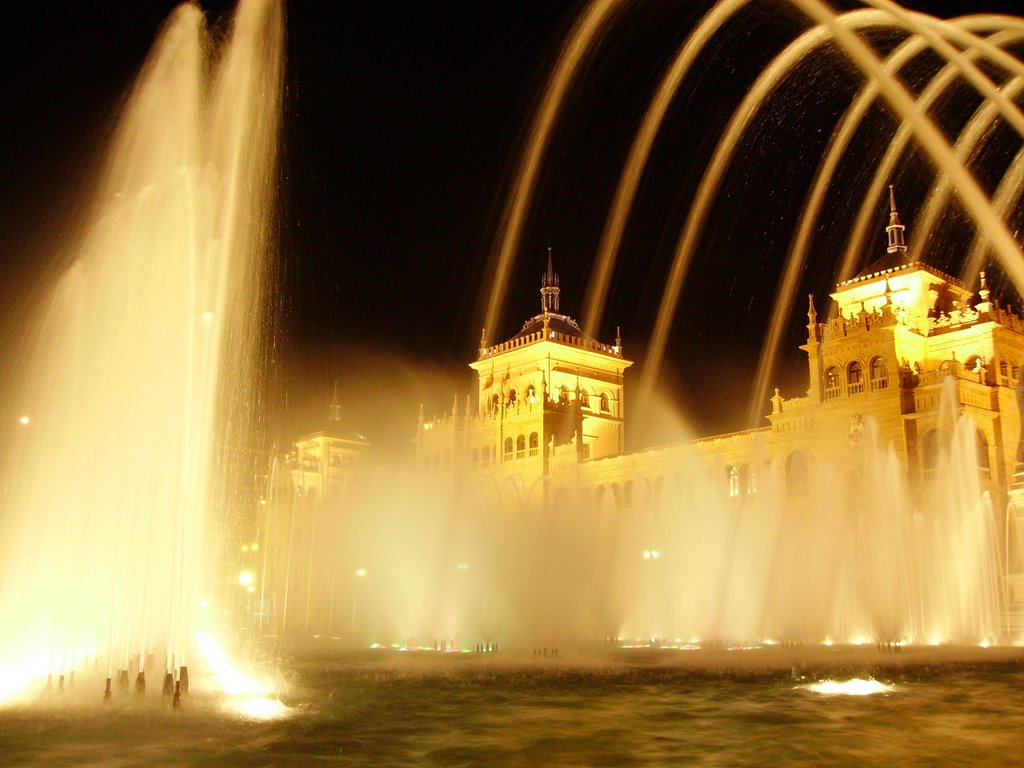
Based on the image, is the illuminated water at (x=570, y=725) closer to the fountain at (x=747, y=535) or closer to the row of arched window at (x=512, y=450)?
the fountain at (x=747, y=535)

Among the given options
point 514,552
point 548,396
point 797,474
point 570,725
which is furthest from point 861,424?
point 570,725

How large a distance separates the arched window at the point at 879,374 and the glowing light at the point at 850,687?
26306 mm

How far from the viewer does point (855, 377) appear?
1678 inches

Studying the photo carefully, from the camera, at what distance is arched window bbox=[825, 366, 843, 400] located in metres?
42.7

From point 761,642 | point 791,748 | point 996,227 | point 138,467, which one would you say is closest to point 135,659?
point 138,467

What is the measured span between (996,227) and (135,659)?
17016 millimetres

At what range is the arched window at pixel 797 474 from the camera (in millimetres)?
42562

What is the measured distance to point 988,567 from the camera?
111ft

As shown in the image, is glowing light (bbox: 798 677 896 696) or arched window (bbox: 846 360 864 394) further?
arched window (bbox: 846 360 864 394)

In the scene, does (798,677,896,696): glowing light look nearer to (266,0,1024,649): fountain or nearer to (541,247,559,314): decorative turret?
(266,0,1024,649): fountain

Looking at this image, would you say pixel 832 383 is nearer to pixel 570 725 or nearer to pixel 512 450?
pixel 512 450

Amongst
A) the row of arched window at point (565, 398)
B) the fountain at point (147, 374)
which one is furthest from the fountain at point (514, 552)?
the row of arched window at point (565, 398)

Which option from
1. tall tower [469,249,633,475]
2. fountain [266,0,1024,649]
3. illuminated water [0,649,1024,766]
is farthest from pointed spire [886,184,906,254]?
illuminated water [0,649,1024,766]

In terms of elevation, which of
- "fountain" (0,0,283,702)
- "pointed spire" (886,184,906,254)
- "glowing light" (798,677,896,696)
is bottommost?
"glowing light" (798,677,896,696)
